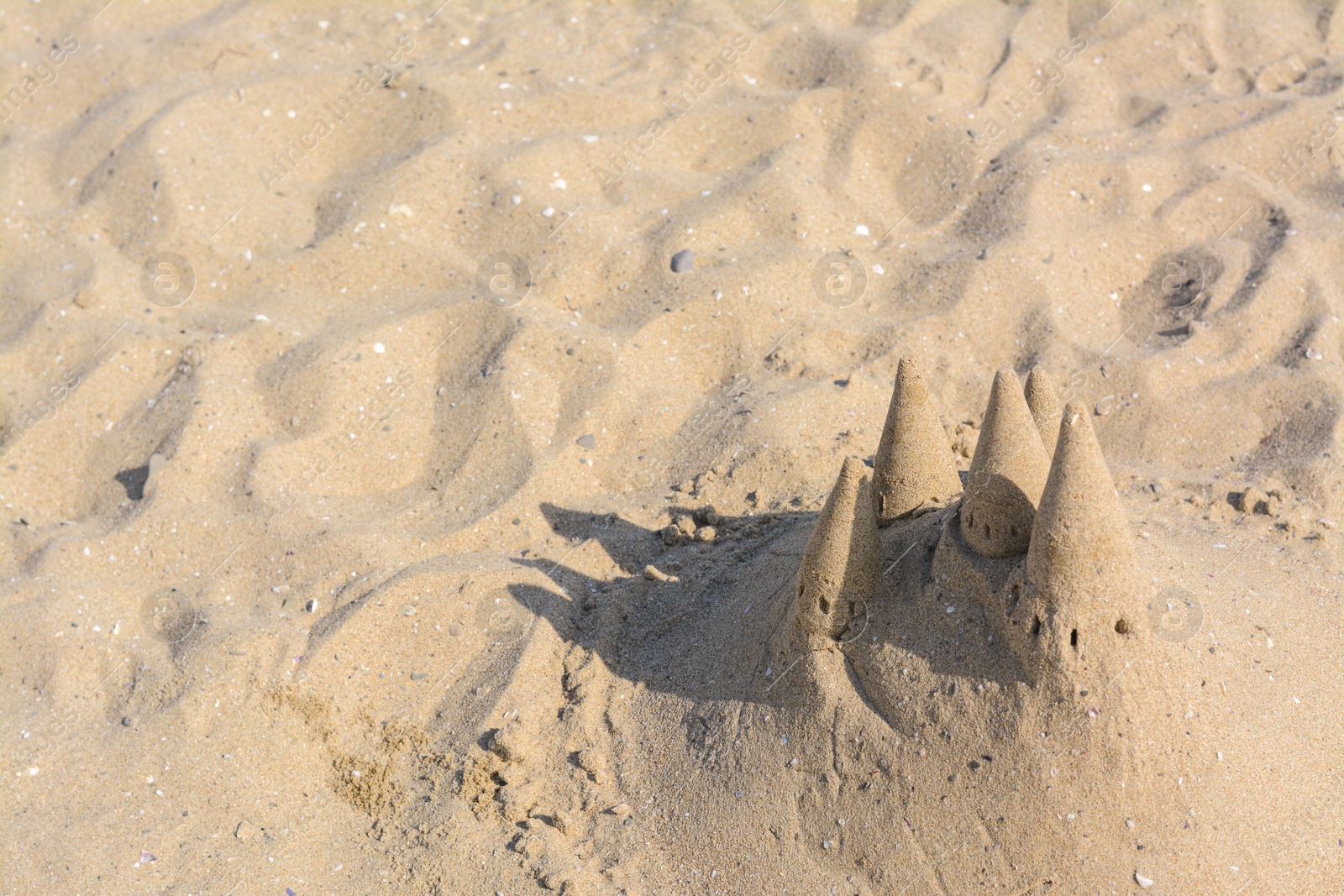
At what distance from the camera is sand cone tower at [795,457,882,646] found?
296 cm

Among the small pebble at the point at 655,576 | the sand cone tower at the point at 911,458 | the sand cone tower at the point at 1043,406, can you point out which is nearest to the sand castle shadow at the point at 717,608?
the small pebble at the point at 655,576

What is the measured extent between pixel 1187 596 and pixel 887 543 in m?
0.83

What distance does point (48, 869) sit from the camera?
3.34 metres

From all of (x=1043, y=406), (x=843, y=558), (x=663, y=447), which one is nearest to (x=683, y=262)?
(x=663, y=447)

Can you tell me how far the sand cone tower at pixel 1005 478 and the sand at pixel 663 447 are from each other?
3 cm

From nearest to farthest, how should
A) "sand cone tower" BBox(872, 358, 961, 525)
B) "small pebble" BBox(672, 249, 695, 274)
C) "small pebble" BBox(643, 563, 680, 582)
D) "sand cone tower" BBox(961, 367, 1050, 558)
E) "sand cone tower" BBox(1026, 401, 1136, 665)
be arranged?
"sand cone tower" BBox(1026, 401, 1136, 665), "sand cone tower" BBox(961, 367, 1050, 558), "sand cone tower" BBox(872, 358, 961, 525), "small pebble" BBox(643, 563, 680, 582), "small pebble" BBox(672, 249, 695, 274)

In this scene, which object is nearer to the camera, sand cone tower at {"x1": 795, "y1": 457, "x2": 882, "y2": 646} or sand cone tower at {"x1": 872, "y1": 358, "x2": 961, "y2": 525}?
sand cone tower at {"x1": 795, "y1": 457, "x2": 882, "y2": 646}

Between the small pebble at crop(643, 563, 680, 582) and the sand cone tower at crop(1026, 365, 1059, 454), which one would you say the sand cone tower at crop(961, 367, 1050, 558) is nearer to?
the sand cone tower at crop(1026, 365, 1059, 454)

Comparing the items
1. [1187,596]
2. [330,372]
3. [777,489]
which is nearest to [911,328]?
[777,489]

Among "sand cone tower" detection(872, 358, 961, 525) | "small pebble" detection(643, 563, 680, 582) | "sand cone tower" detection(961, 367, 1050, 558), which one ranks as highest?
"sand cone tower" detection(961, 367, 1050, 558)

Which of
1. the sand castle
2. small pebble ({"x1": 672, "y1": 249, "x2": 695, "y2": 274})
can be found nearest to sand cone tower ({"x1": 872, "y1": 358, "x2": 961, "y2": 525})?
the sand castle

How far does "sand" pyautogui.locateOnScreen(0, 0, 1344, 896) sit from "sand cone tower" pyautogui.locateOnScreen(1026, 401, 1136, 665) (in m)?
0.01

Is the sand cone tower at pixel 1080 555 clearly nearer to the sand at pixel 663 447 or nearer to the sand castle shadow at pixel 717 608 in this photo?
the sand at pixel 663 447

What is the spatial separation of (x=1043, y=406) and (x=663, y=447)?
1.82 meters
